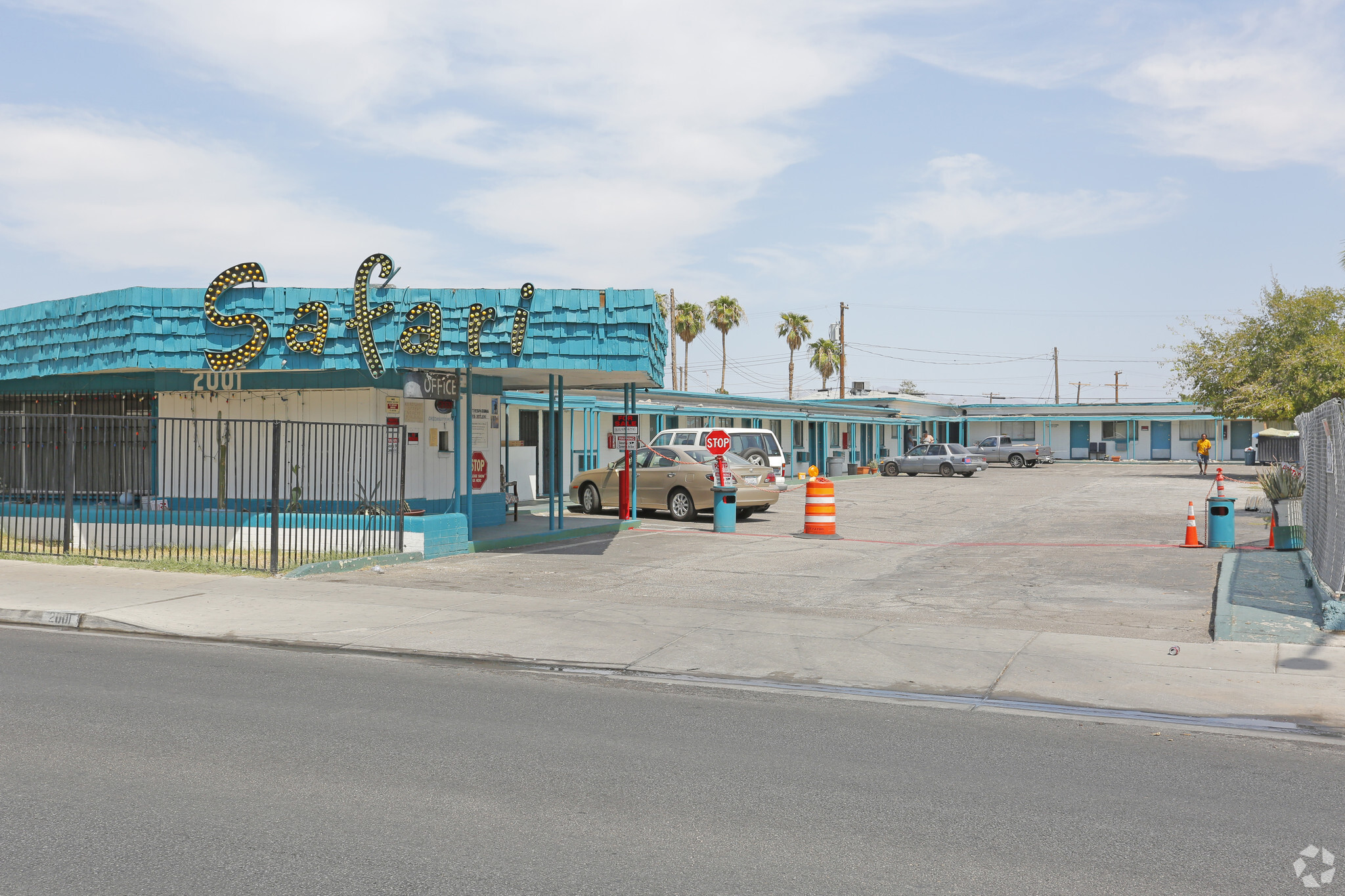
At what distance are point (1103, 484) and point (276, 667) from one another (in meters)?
33.9

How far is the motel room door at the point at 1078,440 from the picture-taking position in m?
67.2

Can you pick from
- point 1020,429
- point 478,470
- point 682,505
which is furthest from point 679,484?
point 1020,429

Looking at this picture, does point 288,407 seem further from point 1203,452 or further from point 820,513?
point 1203,452

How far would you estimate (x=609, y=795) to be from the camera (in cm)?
542

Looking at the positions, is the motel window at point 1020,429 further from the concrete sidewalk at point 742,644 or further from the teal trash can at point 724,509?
the concrete sidewalk at point 742,644

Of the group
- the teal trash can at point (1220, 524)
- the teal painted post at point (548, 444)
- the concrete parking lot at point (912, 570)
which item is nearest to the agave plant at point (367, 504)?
the concrete parking lot at point (912, 570)

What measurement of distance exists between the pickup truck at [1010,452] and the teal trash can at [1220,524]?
38637 millimetres

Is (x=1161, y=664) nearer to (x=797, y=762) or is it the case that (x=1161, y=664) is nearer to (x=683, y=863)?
(x=797, y=762)

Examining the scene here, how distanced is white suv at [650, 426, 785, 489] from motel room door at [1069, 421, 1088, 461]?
44.0 m

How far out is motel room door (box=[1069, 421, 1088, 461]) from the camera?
67.2m

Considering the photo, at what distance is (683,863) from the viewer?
4.50 metres

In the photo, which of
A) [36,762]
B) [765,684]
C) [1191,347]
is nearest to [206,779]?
[36,762]

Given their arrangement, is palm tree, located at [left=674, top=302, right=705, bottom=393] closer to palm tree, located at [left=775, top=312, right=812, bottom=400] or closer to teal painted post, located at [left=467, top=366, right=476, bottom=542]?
palm tree, located at [left=775, top=312, right=812, bottom=400]

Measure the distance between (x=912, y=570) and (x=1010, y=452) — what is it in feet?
144
